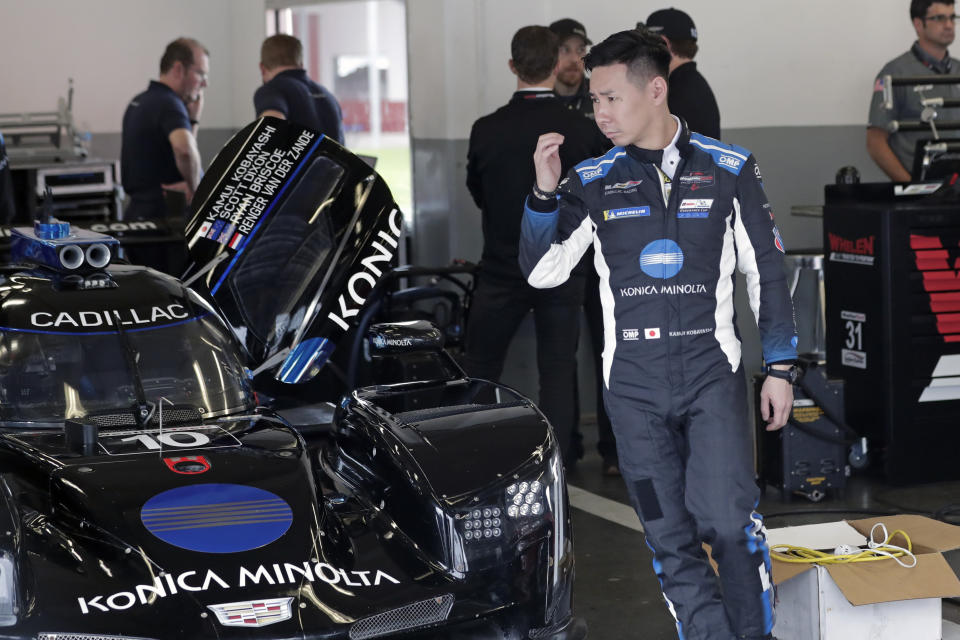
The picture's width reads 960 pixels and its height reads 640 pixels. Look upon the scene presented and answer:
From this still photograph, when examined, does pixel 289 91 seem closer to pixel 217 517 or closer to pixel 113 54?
pixel 113 54

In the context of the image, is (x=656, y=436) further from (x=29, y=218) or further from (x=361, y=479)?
(x=29, y=218)

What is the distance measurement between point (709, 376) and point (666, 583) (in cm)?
56

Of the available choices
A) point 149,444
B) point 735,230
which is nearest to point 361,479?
point 149,444

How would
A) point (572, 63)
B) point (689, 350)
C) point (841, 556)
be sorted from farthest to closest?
point (572, 63)
point (841, 556)
point (689, 350)

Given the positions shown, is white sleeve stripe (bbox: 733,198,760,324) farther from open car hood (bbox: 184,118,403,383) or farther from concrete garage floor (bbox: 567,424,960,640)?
open car hood (bbox: 184,118,403,383)

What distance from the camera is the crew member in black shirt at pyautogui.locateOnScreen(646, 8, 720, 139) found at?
541 cm

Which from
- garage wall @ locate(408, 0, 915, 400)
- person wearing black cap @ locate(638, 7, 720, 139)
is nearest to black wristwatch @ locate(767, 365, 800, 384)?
person wearing black cap @ locate(638, 7, 720, 139)

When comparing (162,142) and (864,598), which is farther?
(162,142)

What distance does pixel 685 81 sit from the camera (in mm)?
5465

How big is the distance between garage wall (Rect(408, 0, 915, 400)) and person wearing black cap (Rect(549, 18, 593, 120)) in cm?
55

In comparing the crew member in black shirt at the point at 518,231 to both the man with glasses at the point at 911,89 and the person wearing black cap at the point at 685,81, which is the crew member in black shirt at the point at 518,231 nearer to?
the person wearing black cap at the point at 685,81

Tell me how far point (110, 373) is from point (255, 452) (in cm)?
53

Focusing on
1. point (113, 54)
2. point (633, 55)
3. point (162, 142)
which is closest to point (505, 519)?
point (633, 55)

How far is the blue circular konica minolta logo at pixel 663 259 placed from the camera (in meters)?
3.22
